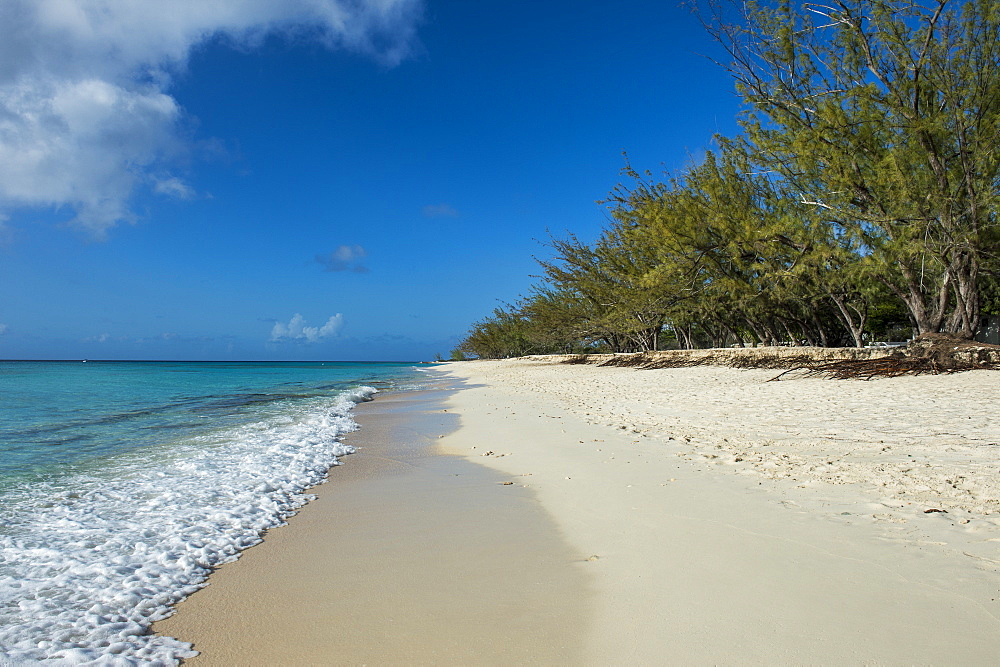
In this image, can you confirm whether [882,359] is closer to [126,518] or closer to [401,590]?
[401,590]

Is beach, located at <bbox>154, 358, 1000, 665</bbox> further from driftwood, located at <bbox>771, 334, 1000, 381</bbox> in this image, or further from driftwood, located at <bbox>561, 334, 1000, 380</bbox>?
driftwood, located at <bbox>561, 334, 1000, 380</bbox>

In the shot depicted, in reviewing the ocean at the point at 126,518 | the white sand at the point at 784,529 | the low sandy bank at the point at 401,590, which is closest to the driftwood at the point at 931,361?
the white sand at the point at 784,529

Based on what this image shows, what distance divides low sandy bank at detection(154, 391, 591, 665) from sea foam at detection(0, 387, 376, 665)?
0.76 ft

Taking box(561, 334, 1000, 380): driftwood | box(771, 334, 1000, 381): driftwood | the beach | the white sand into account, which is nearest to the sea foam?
the beach

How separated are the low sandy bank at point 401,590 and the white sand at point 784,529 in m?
0.23

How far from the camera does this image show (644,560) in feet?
10.5

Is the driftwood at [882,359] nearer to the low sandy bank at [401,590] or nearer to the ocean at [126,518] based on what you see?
the low sandy bank at [401,590]

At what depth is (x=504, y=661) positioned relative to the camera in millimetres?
2201

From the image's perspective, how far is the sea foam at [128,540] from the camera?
8.29ft

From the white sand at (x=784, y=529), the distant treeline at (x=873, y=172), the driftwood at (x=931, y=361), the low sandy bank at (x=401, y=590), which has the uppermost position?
the distant treeline at (x=873, y=172)

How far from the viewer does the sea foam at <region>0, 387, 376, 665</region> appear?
8.29ft

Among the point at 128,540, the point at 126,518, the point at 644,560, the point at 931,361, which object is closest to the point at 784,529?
the point at 644,560

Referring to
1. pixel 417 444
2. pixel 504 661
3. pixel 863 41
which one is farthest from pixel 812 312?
pixel 504 661

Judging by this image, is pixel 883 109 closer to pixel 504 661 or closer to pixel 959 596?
pixel 959 596
